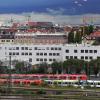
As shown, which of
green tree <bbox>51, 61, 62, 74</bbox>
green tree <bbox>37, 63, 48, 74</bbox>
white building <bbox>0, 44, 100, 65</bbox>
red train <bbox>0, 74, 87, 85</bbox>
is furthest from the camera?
white building <bbox>0, 44, 100, 65</bbox>

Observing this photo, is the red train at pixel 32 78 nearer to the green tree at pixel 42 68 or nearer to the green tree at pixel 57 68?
the green tree at pixel 57 68

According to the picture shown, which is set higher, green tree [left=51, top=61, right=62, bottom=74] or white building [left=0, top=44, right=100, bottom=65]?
white building [left=0, top=44, right=100, bottom=65]

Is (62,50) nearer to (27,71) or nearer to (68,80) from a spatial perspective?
(27,71)

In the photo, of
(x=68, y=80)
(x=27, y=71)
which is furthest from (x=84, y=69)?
(x=68, y=80)

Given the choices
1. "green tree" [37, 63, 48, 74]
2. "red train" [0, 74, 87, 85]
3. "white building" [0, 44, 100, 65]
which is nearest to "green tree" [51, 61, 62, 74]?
"green tree" [37, 63, 48, 74]

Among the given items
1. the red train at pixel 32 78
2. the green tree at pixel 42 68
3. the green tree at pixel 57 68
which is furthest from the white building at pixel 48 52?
the red train at pixel 32 78

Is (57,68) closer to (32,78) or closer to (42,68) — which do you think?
(42,68)

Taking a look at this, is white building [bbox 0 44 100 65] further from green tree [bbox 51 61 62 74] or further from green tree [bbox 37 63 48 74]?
green tree [bbox 51 61 62 74]

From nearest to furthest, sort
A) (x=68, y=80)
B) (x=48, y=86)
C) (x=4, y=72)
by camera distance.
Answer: (x=48, y=86) → (x=68, y=80) → (x=4, y=72)
